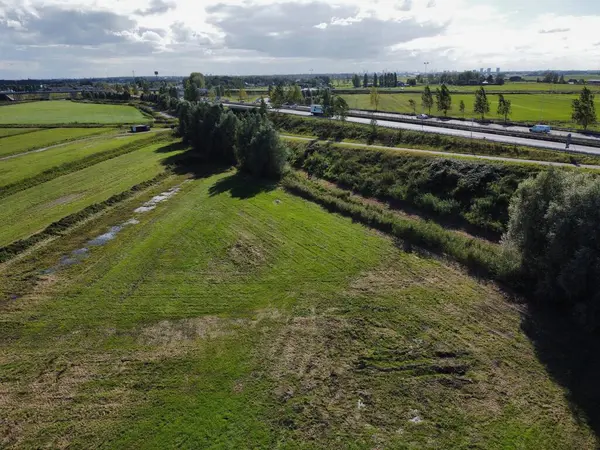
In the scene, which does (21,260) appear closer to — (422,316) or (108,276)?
(108,276)

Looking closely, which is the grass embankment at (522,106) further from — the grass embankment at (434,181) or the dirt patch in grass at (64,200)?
the dirt patch in grass at (64,200)

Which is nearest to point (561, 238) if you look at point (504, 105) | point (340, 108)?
point (340, 108)

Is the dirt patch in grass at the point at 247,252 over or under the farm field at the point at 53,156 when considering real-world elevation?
under

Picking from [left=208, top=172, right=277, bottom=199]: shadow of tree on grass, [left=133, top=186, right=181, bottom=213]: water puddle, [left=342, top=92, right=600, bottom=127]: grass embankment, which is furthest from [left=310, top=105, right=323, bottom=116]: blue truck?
[left=133, top=186, right=181, bottom=213]: water puddle

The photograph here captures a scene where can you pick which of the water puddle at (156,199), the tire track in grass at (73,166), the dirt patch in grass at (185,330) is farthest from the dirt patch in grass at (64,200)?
the dirt patch in grass at (185,330)

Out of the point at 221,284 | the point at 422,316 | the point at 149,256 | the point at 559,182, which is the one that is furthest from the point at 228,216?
the point at 559,182
